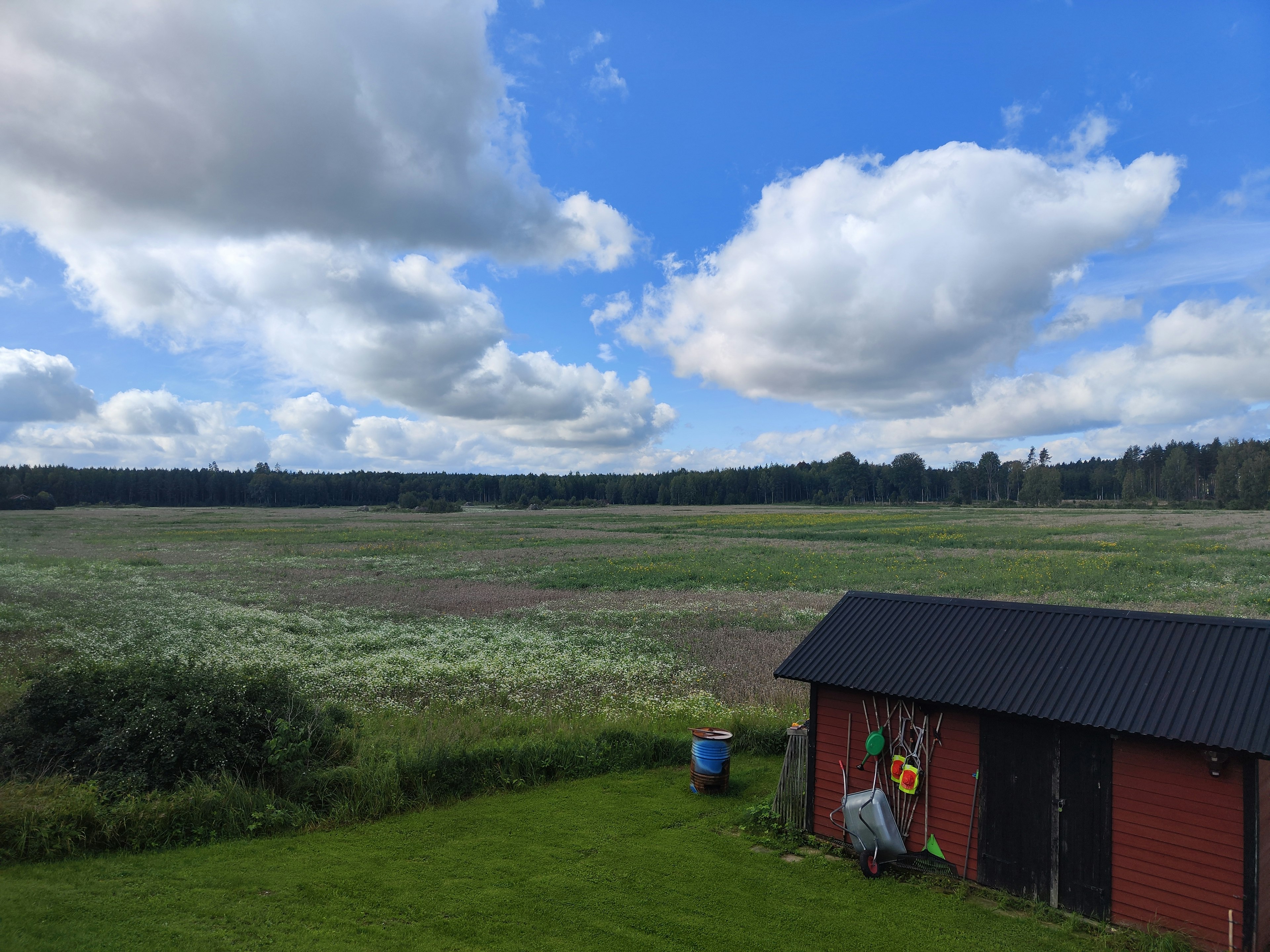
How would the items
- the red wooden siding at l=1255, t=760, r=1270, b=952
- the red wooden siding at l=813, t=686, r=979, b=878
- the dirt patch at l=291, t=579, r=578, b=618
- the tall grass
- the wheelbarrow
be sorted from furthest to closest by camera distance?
the dirt patch at l=291, t=579, r=578, b=618 → the wheelbarrow → the red wooden siding at l=813, t=686, r=979, b=878 → the tall grass → the red wooden siding at l=1255, t=760, r=1270, b=952

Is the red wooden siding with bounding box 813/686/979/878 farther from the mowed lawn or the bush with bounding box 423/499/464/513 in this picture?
the bush with bounding box 423/499/464/513

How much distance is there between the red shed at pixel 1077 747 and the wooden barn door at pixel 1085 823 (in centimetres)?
2

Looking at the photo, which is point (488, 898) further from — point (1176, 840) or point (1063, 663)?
point (1176, 840)

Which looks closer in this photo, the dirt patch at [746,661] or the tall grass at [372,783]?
the tall grass at [372,783]

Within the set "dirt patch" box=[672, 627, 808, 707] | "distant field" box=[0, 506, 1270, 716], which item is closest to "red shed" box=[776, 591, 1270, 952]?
"dirt patch" box=[672, 627, 808, 707]

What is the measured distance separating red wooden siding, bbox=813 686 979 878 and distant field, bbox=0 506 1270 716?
232 inches

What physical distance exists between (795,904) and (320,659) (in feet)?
59.5

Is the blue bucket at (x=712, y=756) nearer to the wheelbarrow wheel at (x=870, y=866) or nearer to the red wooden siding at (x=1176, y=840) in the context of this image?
the wheelbarrow wheel at (x=870, y=866)

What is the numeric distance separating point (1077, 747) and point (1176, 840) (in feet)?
4.65

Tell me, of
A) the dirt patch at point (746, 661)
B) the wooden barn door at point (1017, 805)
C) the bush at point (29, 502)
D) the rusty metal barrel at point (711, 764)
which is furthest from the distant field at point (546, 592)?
the bush at point (29, 502)

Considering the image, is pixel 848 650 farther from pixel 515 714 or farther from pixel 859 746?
pixel 515 714

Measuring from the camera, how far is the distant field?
2188 centimetres

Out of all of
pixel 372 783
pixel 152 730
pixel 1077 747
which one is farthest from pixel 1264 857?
pixel 152 730

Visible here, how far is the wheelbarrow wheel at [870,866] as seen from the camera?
1099 cm
